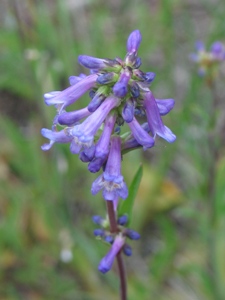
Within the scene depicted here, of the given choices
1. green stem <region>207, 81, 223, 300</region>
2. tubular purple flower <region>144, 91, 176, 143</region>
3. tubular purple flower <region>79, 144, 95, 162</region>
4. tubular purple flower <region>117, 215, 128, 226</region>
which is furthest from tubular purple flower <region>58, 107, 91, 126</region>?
green stem <region>207, 81, 223, 300</region>

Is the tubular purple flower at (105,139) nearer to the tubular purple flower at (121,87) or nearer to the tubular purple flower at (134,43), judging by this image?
the tubular purple flower at (121,87)

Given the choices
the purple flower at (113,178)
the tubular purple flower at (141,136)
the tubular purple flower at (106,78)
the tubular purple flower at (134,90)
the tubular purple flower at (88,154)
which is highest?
the tubular purple flower at (106,78)

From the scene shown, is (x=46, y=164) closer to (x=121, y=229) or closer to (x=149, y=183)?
(x=149, y=183)

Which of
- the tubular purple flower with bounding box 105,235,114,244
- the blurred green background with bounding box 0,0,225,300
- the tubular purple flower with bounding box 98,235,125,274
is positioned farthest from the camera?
the blurred green background with bounding box 0,0,225,300

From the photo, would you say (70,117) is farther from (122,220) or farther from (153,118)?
(122,220)

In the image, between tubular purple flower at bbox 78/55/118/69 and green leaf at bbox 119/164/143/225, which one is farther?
green leaf at bbox 119/164/143/225

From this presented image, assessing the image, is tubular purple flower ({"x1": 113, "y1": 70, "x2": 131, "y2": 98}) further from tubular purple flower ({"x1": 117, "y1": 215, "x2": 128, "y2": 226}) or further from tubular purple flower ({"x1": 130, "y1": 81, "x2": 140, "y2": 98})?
tubular purple flower ({"x1": 117, "y1": 215, "x2": 128, "y2": 226})

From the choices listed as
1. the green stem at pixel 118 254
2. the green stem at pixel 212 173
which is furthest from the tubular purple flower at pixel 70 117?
the green stem at pixel 212 173
